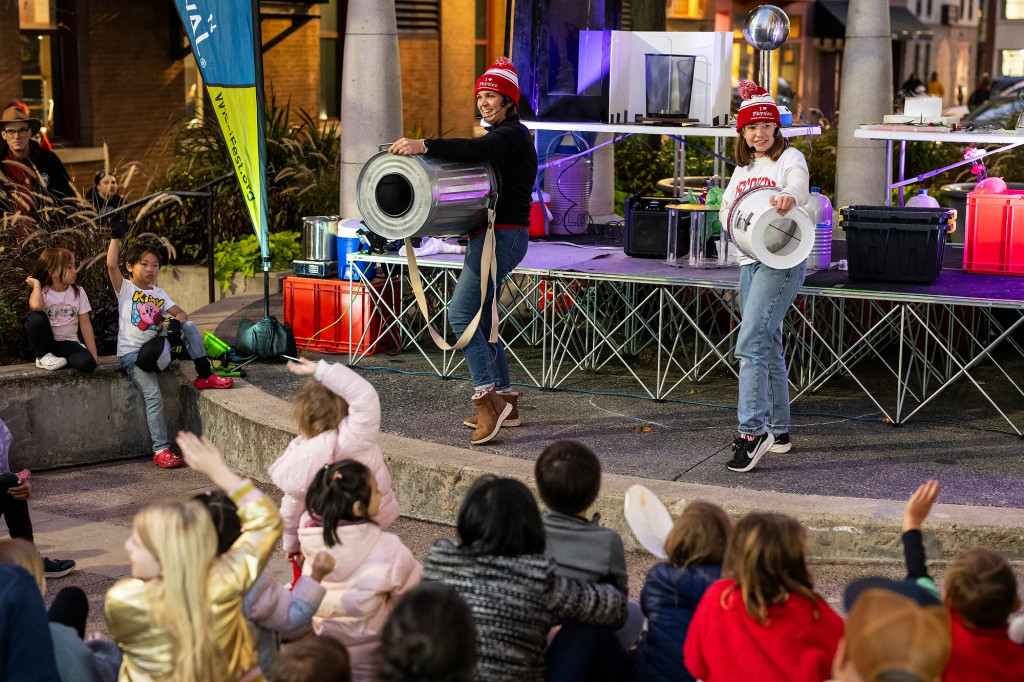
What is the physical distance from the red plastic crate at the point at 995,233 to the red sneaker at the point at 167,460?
4928 mm

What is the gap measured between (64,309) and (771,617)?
5.27 meters

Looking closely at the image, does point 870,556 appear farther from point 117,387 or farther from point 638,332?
point 117,387

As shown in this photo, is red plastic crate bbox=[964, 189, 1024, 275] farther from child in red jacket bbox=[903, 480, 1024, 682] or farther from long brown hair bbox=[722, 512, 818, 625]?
long brown hair bbox=[722, 512, 818, 625]

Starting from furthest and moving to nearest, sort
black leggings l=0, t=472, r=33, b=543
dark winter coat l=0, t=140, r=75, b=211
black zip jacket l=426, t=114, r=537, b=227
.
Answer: dark winter coat l=0, t=140, r=75, b=211
black zip jacket l=426, t=114, r=537, b=227
black leggings l=0, t=472, r=33, b=543

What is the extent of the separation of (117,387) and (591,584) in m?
4.62

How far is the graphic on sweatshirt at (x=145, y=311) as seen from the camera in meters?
7.48

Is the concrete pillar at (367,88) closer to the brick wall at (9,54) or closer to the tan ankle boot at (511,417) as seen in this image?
the tan ankle boot at (511,417)

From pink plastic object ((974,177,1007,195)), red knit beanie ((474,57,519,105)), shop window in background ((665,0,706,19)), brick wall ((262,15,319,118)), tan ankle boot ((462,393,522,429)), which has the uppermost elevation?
shop window in background ((665,0,706,19))

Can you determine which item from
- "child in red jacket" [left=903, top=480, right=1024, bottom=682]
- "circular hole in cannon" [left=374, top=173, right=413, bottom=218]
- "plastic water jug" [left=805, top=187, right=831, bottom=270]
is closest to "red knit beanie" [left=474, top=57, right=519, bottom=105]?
"circular hole in cannon" [left=374, top=173, right=413, bottom=218]

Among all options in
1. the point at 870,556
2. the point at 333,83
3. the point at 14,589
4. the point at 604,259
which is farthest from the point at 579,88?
the point at 333,83

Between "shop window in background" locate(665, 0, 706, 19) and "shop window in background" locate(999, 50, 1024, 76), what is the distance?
1859 cm

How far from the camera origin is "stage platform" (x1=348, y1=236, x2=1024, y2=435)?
755cm

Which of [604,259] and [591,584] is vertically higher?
[604,259]

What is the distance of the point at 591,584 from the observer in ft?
13.3
